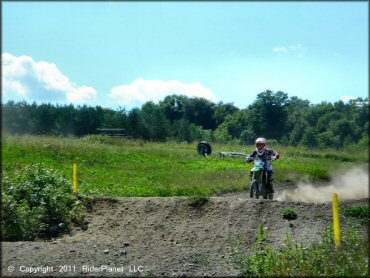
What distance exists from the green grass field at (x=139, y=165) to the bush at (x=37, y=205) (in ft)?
4.53

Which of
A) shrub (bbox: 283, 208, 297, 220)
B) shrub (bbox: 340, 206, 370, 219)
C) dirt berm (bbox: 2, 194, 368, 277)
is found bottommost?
dirt berm (bbox: 2, 194, 368, 277)

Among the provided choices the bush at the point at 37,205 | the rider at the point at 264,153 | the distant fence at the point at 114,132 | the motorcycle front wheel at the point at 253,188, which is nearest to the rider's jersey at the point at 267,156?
the rider at the point at 264,153

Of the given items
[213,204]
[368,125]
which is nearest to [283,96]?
[213,204]

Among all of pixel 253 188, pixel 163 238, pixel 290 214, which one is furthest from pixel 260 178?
pixel 163 238

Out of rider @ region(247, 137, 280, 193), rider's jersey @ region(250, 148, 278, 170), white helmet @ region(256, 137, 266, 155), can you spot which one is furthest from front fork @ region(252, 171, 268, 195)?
white helmet @ region(256, 137, 266, 155)

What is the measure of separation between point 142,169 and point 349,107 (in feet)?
43.3

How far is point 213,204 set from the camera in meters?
12.3

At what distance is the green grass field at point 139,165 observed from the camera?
16.4 meters

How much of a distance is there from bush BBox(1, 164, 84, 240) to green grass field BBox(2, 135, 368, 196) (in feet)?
4.53

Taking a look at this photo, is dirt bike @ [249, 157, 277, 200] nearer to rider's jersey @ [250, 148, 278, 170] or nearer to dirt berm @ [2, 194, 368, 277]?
rider's jersey @ [250, 148, 278, 170]

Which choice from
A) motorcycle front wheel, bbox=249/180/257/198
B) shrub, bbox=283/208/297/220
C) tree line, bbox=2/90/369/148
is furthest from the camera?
motorcycle front wheel, bbox=249/180/257/198

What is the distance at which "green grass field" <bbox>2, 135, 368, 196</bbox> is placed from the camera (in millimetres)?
16438

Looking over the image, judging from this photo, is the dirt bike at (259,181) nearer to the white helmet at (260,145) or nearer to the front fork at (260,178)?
the front fork at (260,178)

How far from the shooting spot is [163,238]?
428 inches
